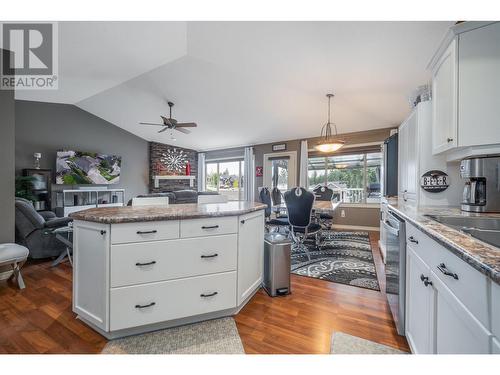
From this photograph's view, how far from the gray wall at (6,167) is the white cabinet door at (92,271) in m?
1.85

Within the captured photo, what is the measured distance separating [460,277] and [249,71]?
12.1 feet

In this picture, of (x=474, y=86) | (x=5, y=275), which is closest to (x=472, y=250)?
(x=474, y=86)

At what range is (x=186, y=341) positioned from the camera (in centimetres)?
157

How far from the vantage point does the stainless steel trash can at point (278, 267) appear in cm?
221

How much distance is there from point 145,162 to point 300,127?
521cm

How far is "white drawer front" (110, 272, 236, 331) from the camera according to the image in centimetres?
154

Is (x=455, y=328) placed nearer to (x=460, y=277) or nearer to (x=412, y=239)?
(x=460, y=277)

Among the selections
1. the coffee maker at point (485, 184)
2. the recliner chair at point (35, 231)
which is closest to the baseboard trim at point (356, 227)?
the coffee maker at point (485, 184)

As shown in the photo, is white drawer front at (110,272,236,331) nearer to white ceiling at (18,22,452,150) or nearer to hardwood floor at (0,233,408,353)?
hardwood floor at (0,233,408,353)

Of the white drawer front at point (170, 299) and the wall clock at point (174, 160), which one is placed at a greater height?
the wall clock at point (174, 160)

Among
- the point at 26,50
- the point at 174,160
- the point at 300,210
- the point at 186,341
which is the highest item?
the point at 26,50

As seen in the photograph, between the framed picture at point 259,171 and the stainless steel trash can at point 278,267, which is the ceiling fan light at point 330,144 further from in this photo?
the framed picture at point 259,171

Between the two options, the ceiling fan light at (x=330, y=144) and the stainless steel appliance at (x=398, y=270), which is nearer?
the stainless steel appliance at (x=398, y=270)

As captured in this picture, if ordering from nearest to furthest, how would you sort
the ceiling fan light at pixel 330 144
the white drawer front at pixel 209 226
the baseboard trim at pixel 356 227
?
the white drawer front at pixel 209 226 < the ceiling fan light at pixel 330 144 < the baseboard trim at pixel 356 227
